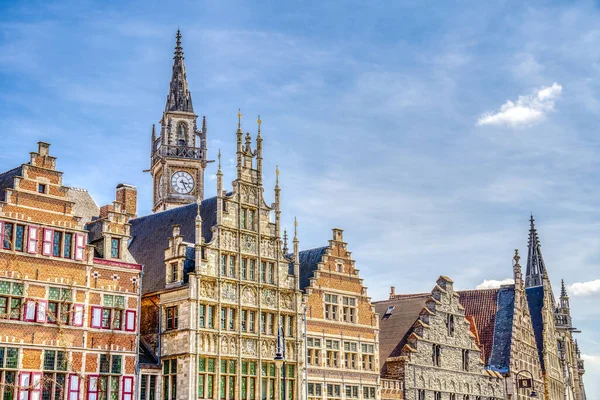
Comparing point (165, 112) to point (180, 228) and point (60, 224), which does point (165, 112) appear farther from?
point (60, 224)

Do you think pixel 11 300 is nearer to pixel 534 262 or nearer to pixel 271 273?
pixel 271 273

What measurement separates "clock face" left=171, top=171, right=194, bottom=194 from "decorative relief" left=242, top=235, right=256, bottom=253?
95.8 feet

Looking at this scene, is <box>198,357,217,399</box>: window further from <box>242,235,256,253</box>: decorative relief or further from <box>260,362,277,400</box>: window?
<box>242,235,256,253</box>: decorative relief

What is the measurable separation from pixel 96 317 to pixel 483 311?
40.1m

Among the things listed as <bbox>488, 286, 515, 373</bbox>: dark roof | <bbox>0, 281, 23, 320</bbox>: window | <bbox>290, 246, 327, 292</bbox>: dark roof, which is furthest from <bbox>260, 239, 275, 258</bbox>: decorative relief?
<bbox>488, 286, 515, 373</bbox>: dark roof

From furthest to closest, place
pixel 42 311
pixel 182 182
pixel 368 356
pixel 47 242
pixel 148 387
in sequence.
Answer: pixel 182 182
pixel 368 356
pixel 148 387
pixel 47 242
pixel 42 311

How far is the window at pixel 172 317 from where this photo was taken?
42750 mm

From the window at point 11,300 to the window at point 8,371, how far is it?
1.33 meters

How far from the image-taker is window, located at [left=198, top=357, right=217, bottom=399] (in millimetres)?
42188

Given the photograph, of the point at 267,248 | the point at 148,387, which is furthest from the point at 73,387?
the point at 267,248

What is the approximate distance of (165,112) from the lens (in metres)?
76.1

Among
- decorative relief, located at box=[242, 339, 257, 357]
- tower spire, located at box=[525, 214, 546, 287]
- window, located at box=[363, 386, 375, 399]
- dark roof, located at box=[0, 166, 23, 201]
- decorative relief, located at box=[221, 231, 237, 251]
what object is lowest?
window, located at box=[363, 386, 375, 399]

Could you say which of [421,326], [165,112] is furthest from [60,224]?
[165,112]

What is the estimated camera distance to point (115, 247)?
1602 inches
